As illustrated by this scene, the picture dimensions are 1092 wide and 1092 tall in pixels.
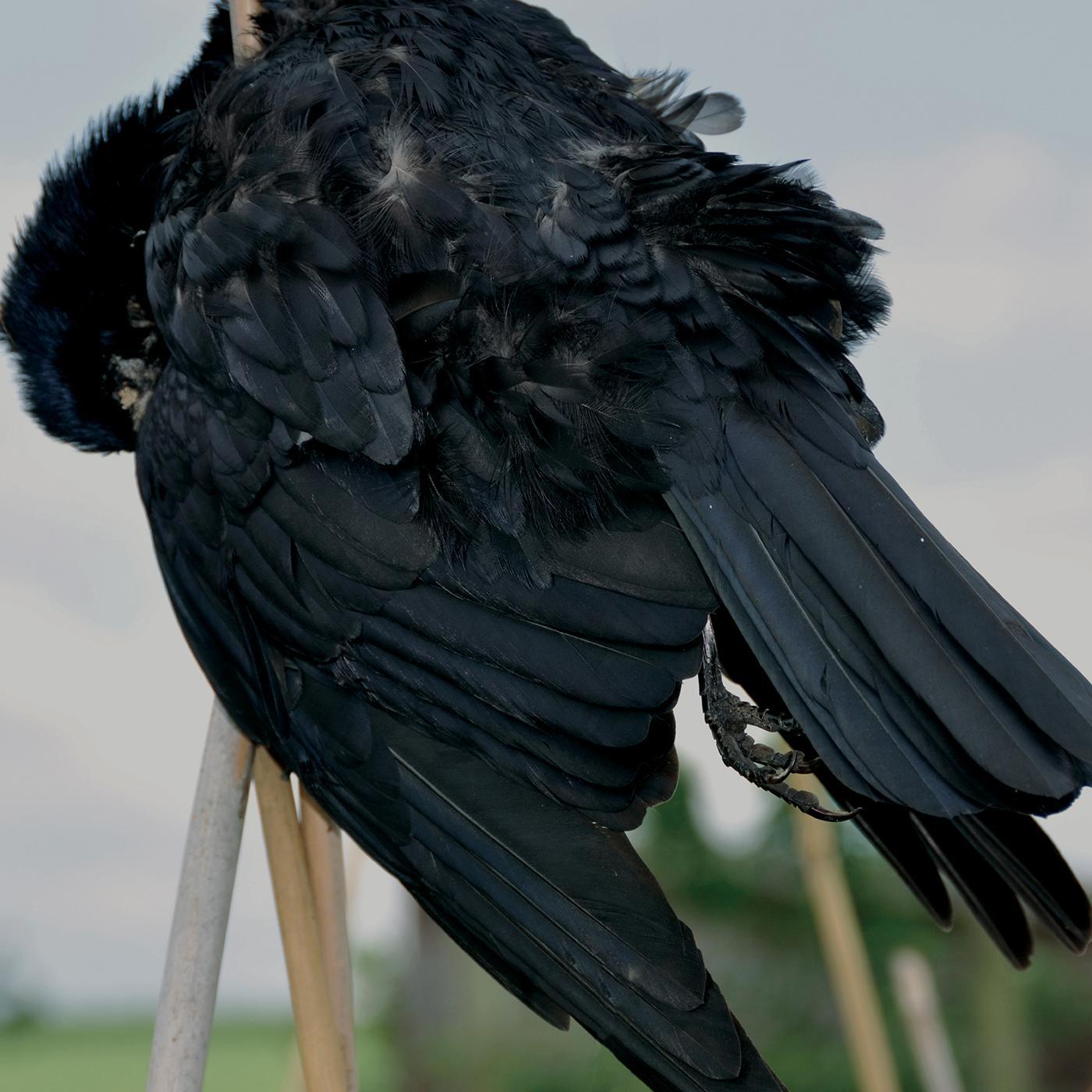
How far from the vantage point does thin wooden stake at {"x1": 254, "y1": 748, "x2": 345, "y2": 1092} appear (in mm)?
1602

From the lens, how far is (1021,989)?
19.7ft

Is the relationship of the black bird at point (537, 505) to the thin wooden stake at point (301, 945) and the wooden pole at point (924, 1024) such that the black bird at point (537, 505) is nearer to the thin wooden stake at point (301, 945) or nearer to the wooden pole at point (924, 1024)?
the thin wooden stake at point (301, 945)

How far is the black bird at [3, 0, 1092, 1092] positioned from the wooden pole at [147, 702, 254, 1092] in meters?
0.09

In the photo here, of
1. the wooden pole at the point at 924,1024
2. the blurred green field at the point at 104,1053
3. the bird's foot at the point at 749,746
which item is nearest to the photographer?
the bird's foot at the point at 749,746

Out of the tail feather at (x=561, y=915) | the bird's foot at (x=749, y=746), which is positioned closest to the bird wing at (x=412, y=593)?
the tail feather at (x=561, y=915)

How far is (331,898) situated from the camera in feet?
5.68

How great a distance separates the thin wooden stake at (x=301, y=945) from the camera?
1602 millimetres

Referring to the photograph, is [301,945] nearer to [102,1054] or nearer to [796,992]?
[796,992]

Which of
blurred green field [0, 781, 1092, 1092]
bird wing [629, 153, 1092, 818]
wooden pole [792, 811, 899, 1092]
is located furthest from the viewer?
blurred green field [0, 781, 1092, 1092]

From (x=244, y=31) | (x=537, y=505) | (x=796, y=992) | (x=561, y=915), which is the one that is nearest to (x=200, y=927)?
(x=561, y=915)

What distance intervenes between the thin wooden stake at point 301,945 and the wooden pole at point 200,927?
41mm

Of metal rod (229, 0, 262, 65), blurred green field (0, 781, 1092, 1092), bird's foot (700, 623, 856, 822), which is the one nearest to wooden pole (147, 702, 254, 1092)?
bird's foot (700, 623, 856, 822)

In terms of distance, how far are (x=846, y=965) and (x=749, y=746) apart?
90cm

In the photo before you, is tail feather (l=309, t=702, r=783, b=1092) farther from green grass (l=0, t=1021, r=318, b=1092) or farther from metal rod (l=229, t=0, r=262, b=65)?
green grass (l=0, t=1021, r=318, b=1092)
